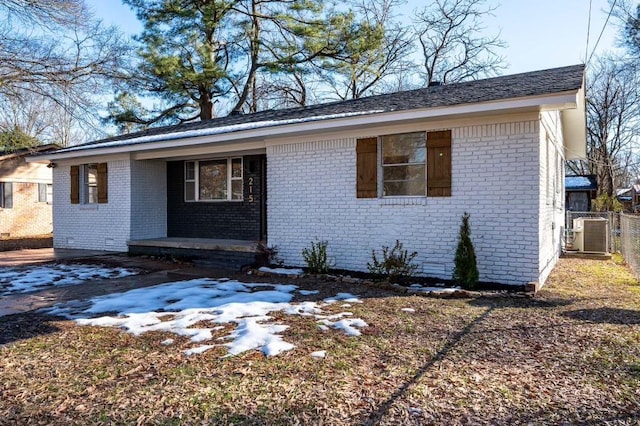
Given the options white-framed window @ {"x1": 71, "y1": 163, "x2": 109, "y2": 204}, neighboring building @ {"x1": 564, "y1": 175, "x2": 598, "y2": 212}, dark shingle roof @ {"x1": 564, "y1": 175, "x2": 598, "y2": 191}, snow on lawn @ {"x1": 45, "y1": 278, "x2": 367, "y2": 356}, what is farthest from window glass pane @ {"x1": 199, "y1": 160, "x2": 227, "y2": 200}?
neighboring building @ {"x1": 564, "y1": 175, "x2": 598, "y2": 212}

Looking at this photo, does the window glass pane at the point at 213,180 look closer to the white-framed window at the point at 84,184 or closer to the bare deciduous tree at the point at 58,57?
the white-framed window at the point at 84,184

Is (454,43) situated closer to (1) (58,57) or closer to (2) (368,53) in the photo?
(2) (368,53)

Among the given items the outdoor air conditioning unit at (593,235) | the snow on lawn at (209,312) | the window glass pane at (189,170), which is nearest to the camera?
the snow on lawn at (209,312)

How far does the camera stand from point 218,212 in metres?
11.9

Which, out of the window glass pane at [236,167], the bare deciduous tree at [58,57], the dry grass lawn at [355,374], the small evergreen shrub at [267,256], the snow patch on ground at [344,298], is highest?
the bare deciduous tree at [58,57]

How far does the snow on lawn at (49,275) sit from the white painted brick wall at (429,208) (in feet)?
11.1

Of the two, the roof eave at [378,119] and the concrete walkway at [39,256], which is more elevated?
the roof eave at [378,119]

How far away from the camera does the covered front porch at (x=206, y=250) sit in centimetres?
978

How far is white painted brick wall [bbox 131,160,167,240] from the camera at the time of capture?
12.2 meters

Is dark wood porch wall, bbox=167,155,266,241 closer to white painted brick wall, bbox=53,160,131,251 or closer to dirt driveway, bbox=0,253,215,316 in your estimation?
white painted brick wall, bbox=53,160,131,251

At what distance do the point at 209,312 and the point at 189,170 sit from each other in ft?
25.3

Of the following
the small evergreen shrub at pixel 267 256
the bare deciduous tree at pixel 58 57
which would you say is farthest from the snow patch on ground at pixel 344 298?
the bare deciduous tree at pixel 58 57

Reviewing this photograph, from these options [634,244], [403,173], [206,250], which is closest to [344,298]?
[403,173]

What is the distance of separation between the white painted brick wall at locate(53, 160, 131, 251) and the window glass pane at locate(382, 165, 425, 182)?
23.7 feet
